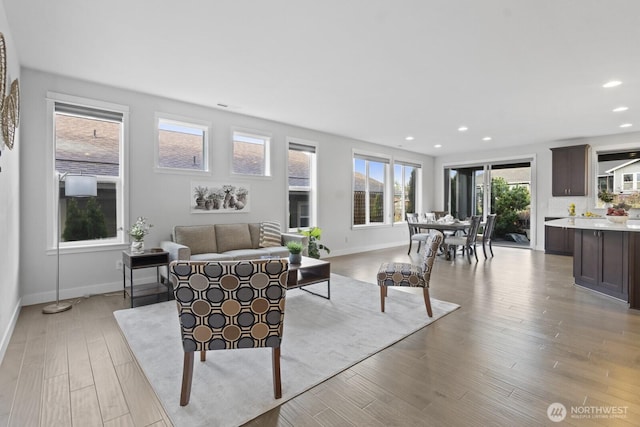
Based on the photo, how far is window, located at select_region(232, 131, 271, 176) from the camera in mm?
5480

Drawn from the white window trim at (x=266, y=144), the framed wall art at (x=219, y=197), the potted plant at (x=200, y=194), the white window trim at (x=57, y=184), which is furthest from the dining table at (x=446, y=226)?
the white window trim at (x=57, y=184)

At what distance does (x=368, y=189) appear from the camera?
7996 mm

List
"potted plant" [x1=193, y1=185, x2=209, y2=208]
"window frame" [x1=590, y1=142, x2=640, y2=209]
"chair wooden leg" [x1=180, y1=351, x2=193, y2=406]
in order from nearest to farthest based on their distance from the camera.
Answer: "chair wooden leg" [x1=180, y1=351, x2=193, y2=406] < "potted plant" [x1=193, y1=185, x2=209, y2=208] < "window frame" [x1=590, y1=142, x2=640, y2=209]

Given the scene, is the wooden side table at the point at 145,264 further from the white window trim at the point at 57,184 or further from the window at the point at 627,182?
the window at the point at 627,182

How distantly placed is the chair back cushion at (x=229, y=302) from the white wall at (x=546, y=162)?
8.42 m

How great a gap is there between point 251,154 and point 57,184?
2794mm

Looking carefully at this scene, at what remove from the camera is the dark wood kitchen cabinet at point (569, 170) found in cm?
713

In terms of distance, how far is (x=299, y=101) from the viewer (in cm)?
474

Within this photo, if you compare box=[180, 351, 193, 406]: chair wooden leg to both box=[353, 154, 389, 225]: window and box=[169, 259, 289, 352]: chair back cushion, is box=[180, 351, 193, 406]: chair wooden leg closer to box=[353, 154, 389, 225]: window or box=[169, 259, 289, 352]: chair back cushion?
box=[169, 259, 289, 352]: chair back cushion

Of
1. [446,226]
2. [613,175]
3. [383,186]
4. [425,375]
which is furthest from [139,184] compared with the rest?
[613,175]

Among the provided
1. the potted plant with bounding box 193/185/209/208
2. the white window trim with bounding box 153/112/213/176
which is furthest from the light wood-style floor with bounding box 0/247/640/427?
the white window trim with bounding box 153/112/213/176

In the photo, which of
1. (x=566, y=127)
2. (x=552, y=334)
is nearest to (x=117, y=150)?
(x=552, y=334)

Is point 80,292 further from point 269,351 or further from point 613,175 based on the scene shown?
point 613,175

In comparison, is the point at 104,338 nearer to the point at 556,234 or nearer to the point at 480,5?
the point at 480,5
